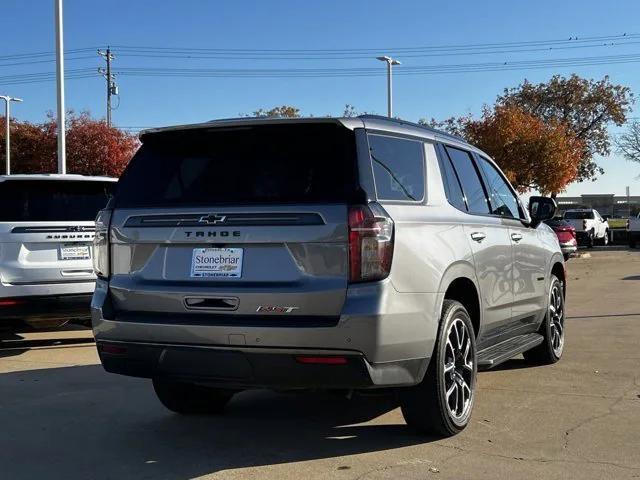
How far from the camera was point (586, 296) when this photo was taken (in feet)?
44.8

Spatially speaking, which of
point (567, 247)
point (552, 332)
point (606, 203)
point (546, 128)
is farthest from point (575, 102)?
point (606, 203)

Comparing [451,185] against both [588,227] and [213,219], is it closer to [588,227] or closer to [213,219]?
[213,219]

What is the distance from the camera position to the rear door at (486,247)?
5.29 meters

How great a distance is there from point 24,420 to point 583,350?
227 inches

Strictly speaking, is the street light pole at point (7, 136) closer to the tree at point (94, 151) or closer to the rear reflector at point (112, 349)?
the tree at point (94, 151)

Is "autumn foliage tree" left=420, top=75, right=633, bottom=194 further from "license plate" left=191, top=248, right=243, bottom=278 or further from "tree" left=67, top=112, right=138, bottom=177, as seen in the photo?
"license plate" left=191, top=248, right=243, bottom=278

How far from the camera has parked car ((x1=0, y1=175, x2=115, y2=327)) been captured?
7.33 m

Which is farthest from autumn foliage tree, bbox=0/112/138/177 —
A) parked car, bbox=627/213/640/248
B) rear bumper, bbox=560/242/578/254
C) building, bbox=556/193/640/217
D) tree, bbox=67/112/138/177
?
building, bbox=556/193/640/217

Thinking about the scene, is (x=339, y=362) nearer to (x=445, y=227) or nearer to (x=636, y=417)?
(x=445, y=227)

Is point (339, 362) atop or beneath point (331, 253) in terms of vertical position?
beneath

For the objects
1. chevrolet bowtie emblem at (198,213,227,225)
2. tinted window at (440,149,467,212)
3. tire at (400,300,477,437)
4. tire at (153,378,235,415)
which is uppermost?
tinted window at (440,149,467,212)

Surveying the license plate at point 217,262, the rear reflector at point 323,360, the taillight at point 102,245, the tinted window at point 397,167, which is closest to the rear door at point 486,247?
the tinted window at point 397,167

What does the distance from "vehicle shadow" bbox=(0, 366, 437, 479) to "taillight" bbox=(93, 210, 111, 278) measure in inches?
47.1

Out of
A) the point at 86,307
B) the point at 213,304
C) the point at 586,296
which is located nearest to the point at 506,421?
the point at 213,304
